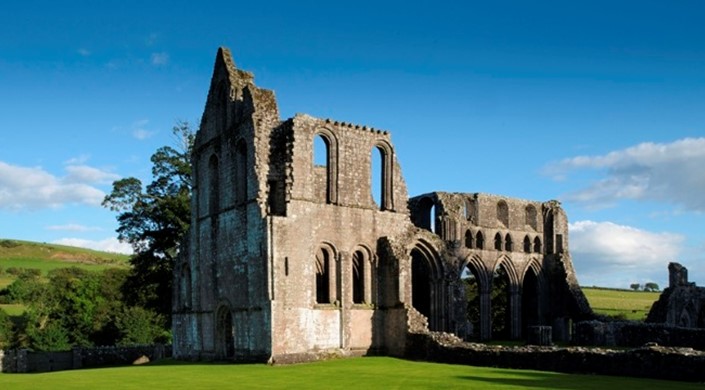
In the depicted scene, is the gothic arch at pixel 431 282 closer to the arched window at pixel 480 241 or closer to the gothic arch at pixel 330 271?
the gothic arch at pixel 330 271

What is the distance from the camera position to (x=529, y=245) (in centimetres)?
4750

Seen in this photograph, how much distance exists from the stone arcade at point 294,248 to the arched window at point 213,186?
0.18 feet

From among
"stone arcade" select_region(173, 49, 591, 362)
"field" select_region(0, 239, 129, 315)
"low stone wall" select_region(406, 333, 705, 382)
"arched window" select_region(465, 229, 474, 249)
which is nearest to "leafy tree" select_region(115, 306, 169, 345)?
"stone arcade" select_region(173, 49, 591, 362)

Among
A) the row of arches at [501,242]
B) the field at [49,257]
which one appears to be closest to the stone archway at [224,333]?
the row of arches at [501,242]

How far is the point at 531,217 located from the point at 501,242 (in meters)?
3.31

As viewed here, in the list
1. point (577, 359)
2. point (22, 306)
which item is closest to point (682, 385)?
point (577, 359)

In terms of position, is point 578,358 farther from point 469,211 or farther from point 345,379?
point 469,211

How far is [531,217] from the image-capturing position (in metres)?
48.1

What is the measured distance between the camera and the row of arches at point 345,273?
32312mm

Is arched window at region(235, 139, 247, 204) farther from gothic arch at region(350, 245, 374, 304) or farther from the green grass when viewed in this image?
the green grass

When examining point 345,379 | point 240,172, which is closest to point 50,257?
point 240,172

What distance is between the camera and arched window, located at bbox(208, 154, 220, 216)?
118ft

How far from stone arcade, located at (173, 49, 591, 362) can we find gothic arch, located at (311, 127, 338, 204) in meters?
0.04

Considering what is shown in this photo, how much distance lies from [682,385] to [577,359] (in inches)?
184
